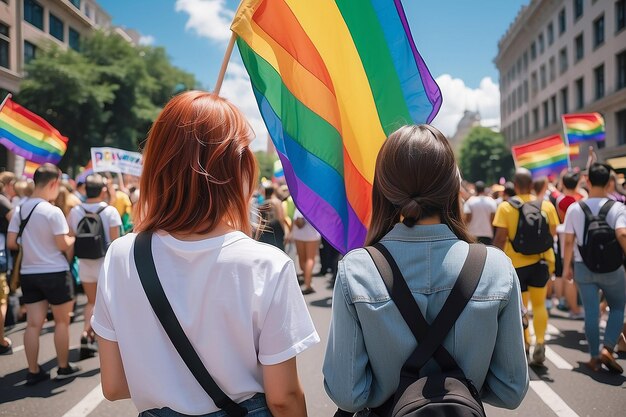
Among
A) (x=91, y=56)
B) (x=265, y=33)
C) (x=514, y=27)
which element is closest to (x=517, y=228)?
(x=265, y=33)

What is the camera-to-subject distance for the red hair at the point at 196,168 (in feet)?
5.21

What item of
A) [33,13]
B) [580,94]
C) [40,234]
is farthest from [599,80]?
[40,234]

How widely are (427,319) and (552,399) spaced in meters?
3.31

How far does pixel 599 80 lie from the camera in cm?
3469

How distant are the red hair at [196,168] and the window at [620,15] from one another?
3531cm

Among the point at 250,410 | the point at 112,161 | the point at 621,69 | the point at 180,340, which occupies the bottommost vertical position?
the point at 250,410

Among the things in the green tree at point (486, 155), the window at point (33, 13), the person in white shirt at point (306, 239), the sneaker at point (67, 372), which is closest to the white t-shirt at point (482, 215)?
the person in white shirt at point (306, 239)

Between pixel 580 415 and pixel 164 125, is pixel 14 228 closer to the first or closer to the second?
pixel 164 125

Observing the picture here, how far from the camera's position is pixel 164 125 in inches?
64.6

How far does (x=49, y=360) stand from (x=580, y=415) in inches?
203

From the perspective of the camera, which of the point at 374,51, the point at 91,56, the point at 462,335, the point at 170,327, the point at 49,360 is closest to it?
the point at 170,327

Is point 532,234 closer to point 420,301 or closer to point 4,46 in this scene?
point 420,301

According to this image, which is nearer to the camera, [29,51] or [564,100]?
[29,51]

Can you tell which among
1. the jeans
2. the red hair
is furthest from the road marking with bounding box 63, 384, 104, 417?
the jeans
